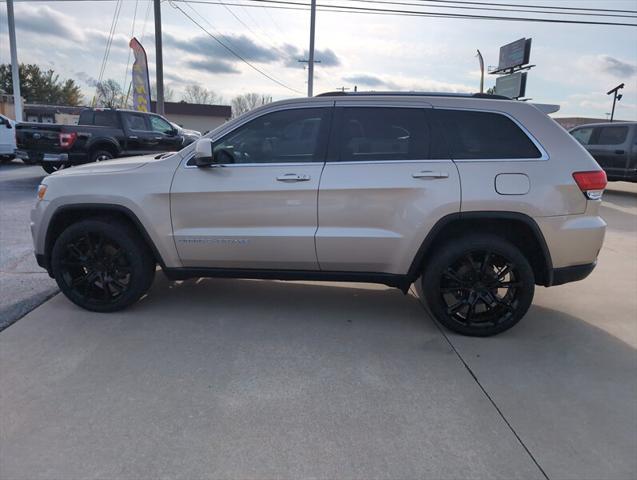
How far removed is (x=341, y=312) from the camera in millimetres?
4441

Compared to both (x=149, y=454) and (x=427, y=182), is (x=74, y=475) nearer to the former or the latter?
(x=149, y=454)

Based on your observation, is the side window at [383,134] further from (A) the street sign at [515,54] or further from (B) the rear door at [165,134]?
(A) the street sign at [515,54]

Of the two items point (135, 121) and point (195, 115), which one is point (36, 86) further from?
point (135, 121)

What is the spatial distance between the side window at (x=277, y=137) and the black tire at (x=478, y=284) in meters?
1.42

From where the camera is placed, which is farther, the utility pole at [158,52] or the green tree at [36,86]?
the green tree at [36,86]

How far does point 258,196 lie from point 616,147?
1299 centimetres

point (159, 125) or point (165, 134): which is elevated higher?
point (159, 125)

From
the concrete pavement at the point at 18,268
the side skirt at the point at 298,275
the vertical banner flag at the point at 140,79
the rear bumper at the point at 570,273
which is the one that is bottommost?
the concrete pavement at the point at 18,268

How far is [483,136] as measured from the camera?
388cm

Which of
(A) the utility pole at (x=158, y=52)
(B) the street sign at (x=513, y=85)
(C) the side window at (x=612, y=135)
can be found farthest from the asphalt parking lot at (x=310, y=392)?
(B) the street sign at (x=513, y=85)

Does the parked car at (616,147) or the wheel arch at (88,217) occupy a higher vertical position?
the parked car at (616,147)

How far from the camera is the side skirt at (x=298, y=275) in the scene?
400 centimetres

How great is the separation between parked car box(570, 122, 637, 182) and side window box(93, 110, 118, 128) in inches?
520

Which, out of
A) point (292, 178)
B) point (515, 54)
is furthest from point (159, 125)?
point (515, 54)
